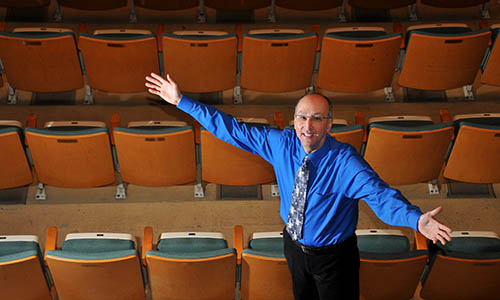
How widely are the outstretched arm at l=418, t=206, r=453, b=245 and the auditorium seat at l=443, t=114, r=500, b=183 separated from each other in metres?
0.47

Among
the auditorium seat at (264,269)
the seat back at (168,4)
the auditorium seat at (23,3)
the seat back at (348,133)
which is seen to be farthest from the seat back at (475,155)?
the auditorium seat at (23,3)

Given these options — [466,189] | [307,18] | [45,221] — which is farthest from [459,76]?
[45,221]

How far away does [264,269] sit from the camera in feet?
2.76

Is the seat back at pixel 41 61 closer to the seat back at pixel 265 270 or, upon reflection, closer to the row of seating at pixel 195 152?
the row of seating at pixel 195 152

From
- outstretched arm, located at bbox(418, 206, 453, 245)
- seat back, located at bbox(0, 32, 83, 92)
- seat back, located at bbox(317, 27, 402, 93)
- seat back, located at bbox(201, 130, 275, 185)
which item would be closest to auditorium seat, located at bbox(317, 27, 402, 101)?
seat back, located at bbox(317, 27, 402, 93)

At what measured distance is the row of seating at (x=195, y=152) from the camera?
1000 millimetres

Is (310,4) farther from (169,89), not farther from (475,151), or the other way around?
(169,89)

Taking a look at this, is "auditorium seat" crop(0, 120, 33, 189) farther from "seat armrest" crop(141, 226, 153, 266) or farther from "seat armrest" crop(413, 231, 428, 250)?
"seat armrest" crop(413, 231, 428, 250)

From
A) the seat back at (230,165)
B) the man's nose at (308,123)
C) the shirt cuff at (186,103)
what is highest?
the shirt cuff at (186,103)

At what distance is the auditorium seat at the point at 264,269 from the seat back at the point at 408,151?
275 mm

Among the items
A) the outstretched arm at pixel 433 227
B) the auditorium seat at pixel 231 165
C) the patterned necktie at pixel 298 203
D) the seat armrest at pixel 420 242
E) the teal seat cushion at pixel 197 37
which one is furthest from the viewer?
the teal seat cushion at pixel 197 37

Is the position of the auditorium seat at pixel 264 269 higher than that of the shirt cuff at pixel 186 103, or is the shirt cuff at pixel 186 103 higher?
the shirt cuff at pixel 186 103

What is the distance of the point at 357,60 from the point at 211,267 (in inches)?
21.8

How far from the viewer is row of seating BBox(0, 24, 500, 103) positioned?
1.14m
